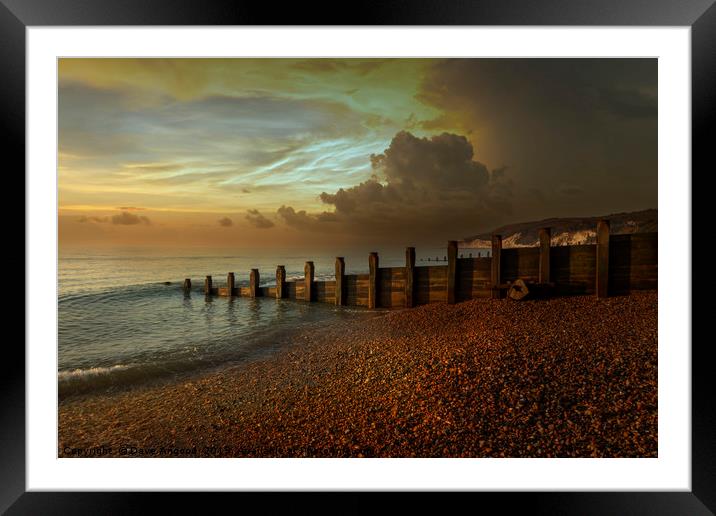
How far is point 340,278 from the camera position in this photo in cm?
640

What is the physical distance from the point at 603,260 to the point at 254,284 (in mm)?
6964

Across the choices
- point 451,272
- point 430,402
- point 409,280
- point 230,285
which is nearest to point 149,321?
point 230,285

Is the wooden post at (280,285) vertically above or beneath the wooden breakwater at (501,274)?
beneath

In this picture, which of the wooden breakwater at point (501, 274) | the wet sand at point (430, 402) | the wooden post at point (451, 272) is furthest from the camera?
the wooden post at point (451, 272)

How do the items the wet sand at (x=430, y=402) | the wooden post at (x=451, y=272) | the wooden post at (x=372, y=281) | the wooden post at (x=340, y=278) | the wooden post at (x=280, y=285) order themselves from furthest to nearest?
the wooden post at (x=280, y=285) → the wooden post at (x=340, y=278) → the wooden post at (x=372, y=281) → the wooden post at (x=451, y=272) → the wet sand at (x=430, y=402)

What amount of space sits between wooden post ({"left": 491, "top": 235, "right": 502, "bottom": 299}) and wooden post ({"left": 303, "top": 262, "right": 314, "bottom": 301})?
369 centimetres

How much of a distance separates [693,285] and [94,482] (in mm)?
4273

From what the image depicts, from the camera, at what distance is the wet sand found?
213 cm

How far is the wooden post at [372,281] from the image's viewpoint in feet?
18.8

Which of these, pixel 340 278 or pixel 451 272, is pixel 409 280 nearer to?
pixel 451 272

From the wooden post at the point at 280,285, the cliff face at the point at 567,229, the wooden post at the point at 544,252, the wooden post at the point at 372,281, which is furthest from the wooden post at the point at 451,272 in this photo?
the wooden post at the point at 280,285

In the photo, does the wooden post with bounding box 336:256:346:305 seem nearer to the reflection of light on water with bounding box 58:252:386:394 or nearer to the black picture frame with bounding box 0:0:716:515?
the reflection of light on water with bounding box 58:252:386:394

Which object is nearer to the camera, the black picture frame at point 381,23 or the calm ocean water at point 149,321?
the black picture frame at point 381,23

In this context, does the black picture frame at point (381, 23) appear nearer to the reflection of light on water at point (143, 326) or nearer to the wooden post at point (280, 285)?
the reflection of light on water at point (143, 326)
